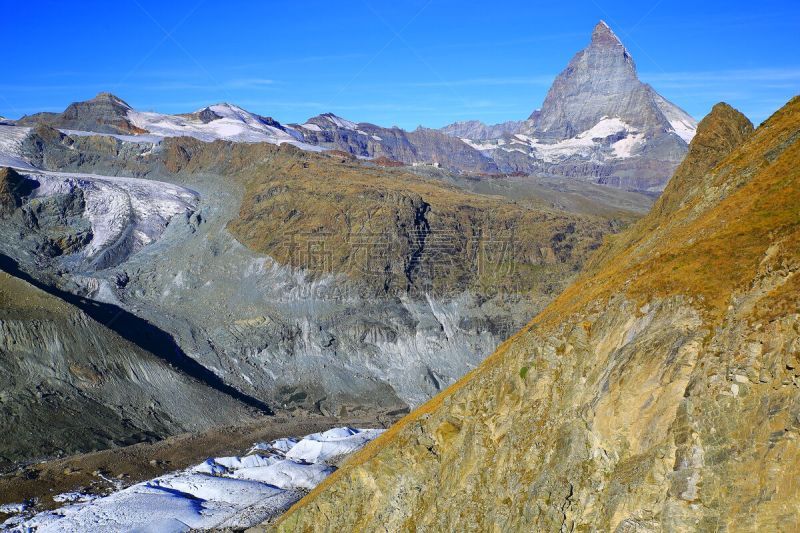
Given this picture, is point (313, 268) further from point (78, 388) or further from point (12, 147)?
point (12, 147)

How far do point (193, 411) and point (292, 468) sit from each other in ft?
63.0

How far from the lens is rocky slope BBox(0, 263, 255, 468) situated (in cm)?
6569

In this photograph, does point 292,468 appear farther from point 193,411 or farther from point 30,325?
point 30,325

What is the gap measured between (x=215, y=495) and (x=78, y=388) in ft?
81.2

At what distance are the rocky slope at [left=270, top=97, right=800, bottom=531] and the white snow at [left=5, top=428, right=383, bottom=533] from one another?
75.2 ft

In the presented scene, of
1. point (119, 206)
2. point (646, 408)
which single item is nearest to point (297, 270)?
point (119, 206)

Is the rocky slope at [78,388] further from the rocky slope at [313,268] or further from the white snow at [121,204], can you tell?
the white snow at [121,204]

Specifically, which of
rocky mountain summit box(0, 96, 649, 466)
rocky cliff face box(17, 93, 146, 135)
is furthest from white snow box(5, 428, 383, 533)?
rocky cliff face box(17, 93, 146, 135)

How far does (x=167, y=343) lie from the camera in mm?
88812

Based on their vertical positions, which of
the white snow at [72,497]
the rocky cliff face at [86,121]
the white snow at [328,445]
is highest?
the rocky cliff face at [86,121]

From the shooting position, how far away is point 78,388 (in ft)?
238

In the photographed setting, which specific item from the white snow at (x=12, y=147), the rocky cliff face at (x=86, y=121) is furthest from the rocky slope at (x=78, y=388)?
the rocky cliff face at (x=86, y=121)

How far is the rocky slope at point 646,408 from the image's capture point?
1620 cm

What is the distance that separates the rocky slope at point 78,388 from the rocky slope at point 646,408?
4348cm
